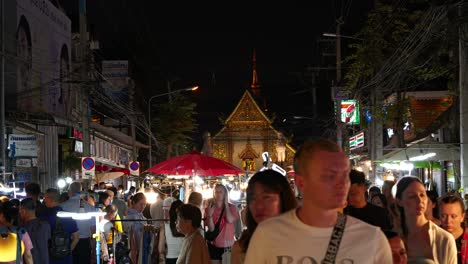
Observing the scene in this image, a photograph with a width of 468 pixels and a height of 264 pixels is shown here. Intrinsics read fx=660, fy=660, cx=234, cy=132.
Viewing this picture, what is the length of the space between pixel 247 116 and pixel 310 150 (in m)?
63.4

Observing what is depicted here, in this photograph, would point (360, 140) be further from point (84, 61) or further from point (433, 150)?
point (84, 61)

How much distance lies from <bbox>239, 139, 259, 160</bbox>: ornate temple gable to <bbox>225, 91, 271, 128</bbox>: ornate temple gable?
1.93 meters

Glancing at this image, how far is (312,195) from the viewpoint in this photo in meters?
3.12

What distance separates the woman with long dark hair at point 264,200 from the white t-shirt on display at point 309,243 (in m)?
1.37

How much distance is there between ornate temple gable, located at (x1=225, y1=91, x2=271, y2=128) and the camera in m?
66.2

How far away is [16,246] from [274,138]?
58538 mm

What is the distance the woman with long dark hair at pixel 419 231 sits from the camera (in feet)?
14.6

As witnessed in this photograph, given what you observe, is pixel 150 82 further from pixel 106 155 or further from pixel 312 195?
pixel 312 195

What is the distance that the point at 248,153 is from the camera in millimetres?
66312

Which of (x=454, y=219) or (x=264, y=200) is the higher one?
(x=264, y=200)

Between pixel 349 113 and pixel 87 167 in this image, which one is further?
pixel 349 113

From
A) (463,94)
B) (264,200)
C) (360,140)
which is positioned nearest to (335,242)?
(264,200)

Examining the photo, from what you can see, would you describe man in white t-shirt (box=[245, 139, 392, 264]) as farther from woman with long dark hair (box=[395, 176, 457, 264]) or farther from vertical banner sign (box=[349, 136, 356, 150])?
vertical banner sign (box=[349, 136, 356, 150])

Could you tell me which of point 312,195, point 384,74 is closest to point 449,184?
point 384,74
